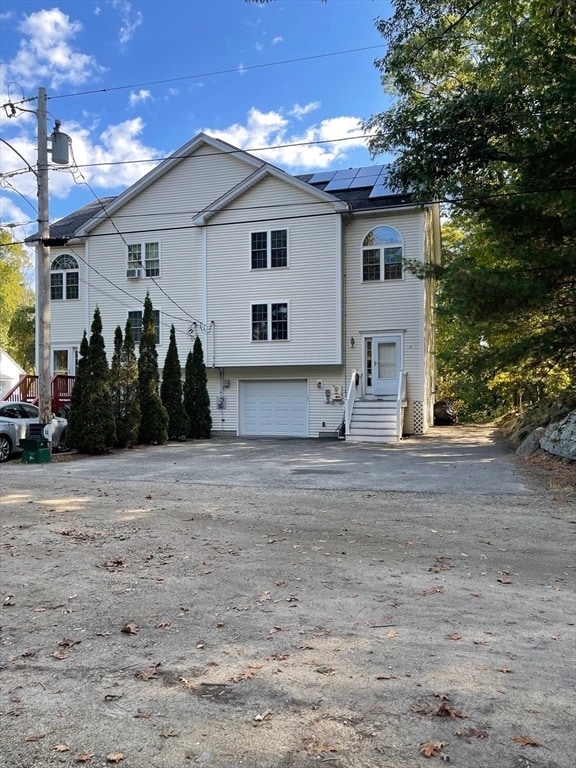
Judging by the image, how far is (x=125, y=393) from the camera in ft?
52.6

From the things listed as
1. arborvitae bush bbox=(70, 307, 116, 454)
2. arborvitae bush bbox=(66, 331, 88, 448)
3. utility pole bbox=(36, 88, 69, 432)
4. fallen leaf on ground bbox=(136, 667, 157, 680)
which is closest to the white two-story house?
utility pole bbox=(36, 88, 69, 432)

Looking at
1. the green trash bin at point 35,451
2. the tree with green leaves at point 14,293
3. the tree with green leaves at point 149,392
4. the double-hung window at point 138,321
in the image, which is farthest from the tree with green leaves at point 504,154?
the tree with green leaves at point 14,293

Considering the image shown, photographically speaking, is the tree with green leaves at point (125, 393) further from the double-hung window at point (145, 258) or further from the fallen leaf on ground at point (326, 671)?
the fallen leaf on ground at point (326, 671)

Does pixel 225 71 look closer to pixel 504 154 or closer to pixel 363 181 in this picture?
pixel 504 154

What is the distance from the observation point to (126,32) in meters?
14.0

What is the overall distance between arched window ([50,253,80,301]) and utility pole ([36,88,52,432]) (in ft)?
29.3

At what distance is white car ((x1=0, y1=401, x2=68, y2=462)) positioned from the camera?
13758 mm

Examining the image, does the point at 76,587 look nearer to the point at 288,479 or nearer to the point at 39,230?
the point at 288,479

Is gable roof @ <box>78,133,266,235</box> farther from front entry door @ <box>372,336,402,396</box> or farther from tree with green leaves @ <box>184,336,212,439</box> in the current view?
front entry door @ <box>372,336,402,396</box>

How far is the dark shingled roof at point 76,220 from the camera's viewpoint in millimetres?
23239

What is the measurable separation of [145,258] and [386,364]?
1031 cm

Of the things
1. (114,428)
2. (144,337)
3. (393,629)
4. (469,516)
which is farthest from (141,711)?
(144,337)

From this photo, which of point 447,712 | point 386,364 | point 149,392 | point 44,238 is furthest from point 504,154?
point 447,712

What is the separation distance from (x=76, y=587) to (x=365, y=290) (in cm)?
1653
